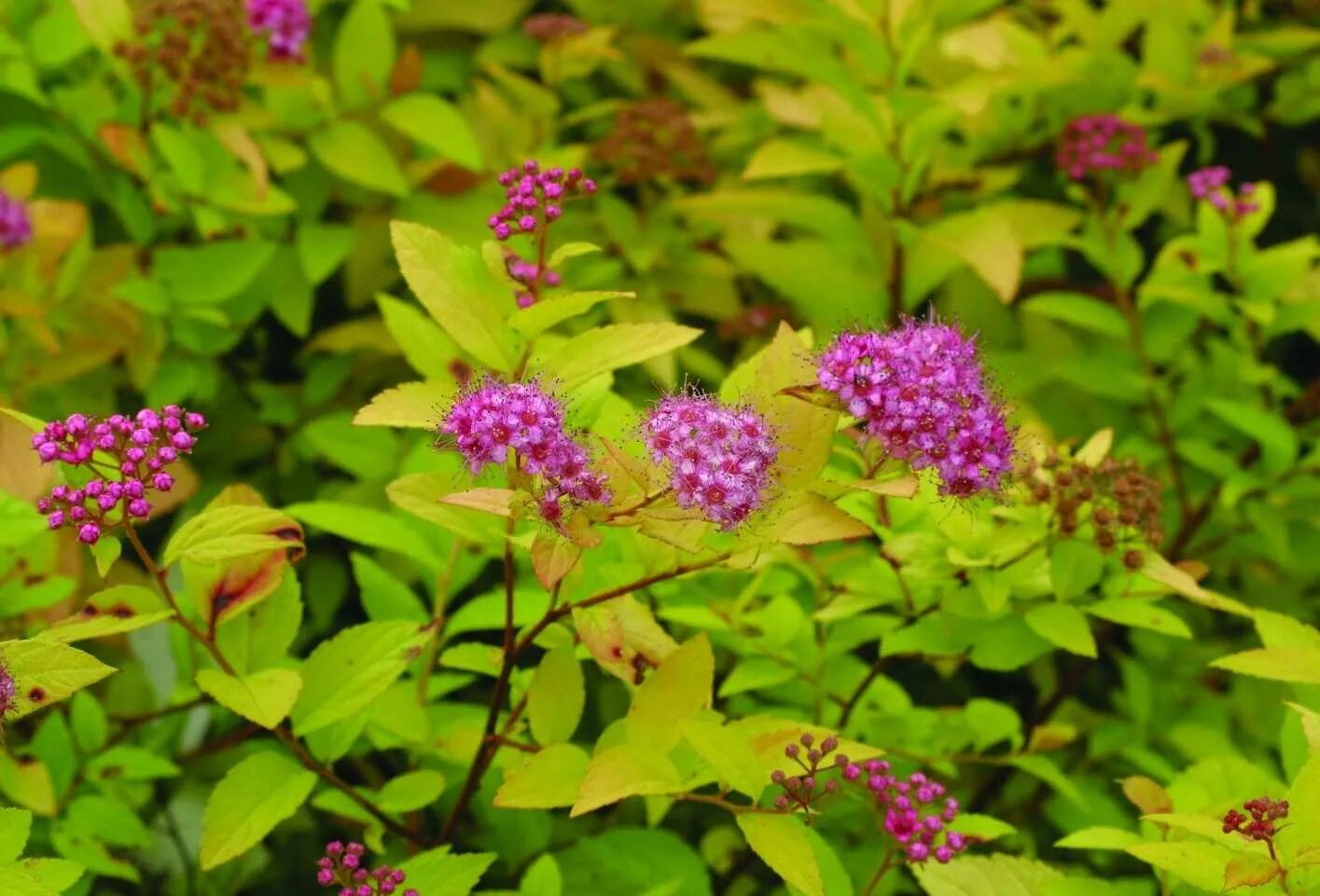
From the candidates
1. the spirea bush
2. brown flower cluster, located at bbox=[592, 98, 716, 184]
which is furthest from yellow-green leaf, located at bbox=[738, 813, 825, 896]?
brown flower cluster, located at bbox=[592, 98, 716, 184]

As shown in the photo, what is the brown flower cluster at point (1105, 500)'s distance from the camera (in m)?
1.32

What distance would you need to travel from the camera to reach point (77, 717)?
1.49 metres

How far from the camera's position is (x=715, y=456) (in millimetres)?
1012

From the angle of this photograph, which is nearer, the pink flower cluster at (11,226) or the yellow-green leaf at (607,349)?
the yellow-green leaf at (607,349)

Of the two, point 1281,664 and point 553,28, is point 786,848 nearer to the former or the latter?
point 1281,664

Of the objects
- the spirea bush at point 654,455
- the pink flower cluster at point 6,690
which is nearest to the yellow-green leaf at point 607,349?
the spirea bush at point 654,455

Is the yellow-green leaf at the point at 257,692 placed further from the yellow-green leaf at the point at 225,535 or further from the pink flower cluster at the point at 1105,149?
the pink flower cluster at the point at 1105,149

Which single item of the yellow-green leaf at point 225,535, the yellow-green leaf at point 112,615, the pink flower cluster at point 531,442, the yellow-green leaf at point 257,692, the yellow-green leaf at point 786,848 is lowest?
the yellow-green leaf at point 786,848

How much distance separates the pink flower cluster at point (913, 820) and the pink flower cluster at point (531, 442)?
0.34 m

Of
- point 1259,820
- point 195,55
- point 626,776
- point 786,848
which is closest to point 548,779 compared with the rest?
point 626,776

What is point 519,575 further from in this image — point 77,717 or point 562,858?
point 77,717

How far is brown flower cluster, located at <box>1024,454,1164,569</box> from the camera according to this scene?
4.33 feet

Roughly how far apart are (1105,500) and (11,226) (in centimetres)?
135

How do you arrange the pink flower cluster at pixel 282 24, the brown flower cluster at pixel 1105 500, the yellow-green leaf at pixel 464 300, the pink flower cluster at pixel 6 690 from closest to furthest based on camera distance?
the pink flower cluster at pixel 6 690
the yellow-green leaf at pixel 464 300
the brown flower cluster at pixel 1105 500
the pink flower cluster at pixel 282 24
